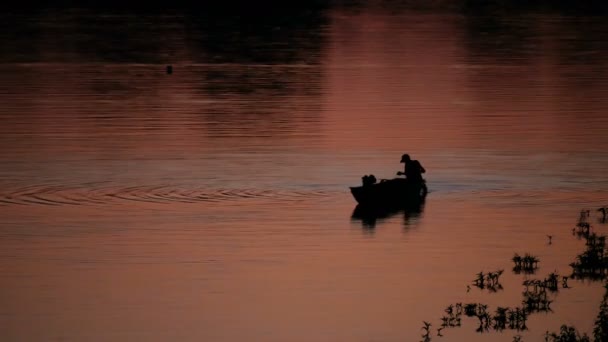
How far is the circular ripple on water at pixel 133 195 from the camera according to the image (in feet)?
117

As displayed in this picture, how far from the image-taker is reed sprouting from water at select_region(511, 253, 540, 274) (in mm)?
26953

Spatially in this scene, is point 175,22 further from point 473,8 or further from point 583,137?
point 583,137

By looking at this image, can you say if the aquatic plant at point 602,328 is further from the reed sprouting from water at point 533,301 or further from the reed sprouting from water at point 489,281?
the reed sprouting from water at point 489,281

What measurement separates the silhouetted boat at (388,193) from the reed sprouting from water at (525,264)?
6332mm

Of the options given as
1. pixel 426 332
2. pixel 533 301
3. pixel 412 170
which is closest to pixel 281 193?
pixel 412 170

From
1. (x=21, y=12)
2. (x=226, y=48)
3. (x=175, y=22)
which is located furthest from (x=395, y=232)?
(x=21, y=12)

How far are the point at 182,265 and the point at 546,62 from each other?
5671 centimetres

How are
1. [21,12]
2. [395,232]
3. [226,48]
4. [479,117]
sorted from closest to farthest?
[395,232], [479,117], [226,48], [21,12]

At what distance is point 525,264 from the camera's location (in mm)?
27219

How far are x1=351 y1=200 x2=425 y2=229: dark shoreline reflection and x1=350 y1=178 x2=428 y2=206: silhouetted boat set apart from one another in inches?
4.2

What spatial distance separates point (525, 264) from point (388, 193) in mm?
7217

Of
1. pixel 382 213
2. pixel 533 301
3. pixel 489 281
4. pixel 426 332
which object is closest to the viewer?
pixel 426 332

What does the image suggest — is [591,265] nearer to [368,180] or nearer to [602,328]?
[602,328]

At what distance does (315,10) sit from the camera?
505 ft
